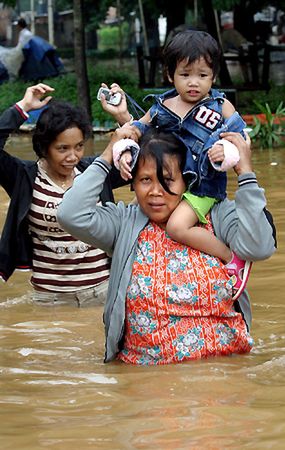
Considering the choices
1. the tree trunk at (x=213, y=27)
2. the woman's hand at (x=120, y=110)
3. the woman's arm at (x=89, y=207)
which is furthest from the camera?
the tree trunk at (x=213, y=27)

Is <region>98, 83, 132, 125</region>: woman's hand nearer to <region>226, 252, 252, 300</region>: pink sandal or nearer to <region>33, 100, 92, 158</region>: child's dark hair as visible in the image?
<region>226, 252, 252, 300</region>: pink sandal

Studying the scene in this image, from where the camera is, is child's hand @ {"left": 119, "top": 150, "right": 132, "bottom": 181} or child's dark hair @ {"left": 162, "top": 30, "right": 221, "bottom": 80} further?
child's dark hair @ {"left": 162, "top": 30, "right": 221, "bottom": 80}

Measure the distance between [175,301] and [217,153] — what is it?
69 cm

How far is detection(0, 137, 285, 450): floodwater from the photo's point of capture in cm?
449

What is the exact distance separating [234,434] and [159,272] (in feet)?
3.05

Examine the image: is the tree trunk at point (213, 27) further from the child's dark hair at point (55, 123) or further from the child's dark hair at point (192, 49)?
the child's dark hair at point (192, 49)

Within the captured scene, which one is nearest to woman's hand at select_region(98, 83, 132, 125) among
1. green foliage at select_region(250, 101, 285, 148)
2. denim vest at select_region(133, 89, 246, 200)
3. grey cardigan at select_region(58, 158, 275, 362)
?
denim vest at select_region(133, 89, 246, 200)

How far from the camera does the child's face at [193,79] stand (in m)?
5.32

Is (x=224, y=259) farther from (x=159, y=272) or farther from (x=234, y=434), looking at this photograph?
(x=234, y=434)

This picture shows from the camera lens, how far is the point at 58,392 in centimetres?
525

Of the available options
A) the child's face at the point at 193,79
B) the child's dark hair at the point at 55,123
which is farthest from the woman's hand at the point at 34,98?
the child's face at the point at 193,79

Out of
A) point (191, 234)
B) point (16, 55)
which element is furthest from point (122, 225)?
point (16, 55)

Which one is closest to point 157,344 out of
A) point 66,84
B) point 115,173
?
point 115,173

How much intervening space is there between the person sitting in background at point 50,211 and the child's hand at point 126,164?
6.00 feet
